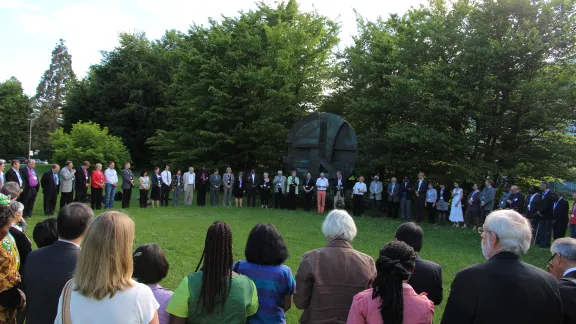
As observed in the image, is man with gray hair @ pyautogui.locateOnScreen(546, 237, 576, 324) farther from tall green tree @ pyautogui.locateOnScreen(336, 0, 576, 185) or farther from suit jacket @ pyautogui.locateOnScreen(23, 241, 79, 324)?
tall green tree @ pyautogui.locateOnScreen(336, 0, 576, 185)

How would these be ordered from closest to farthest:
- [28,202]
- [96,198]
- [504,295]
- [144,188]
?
[504,295] < [28,202] < [96,198] < [144,188]

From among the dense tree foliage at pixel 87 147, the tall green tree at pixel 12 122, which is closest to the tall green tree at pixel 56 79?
the tall green tree at pixel 12 122

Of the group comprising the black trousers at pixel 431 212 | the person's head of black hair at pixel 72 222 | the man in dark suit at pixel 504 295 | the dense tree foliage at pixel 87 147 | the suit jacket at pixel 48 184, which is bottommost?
the black trousers at pixel 431 212

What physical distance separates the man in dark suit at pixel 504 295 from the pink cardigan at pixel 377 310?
0.14m

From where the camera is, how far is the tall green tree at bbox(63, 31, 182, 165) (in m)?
39.7

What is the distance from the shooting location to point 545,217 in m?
13.0

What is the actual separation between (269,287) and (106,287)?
133 centimetres

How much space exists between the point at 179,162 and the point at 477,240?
1920 centimetres

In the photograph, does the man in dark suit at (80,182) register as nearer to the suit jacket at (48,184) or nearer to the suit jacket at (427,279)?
the suit jacket at (48,184)

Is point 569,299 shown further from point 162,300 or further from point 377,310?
point 162,300

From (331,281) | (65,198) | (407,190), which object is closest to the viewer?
(331,281)

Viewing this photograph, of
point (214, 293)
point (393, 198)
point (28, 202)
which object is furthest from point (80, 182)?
point (214, 293)

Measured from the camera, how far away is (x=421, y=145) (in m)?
19.6

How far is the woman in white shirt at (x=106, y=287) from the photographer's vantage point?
7.97 ft
